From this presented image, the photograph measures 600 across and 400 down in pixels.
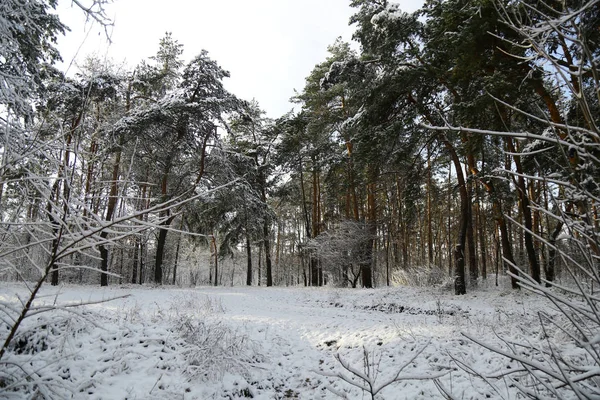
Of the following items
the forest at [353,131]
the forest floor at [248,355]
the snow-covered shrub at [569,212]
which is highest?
the forest at [353,131]

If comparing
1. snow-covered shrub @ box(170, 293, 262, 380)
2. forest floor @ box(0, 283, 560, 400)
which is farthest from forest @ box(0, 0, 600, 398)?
snow-covered shrub @ box(170, 293, 262, 380)

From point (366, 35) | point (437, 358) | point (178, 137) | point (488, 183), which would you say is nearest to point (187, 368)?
point (437, 358)


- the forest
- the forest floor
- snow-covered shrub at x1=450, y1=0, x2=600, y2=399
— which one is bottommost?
the forest floor

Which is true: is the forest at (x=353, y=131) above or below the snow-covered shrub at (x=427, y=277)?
above

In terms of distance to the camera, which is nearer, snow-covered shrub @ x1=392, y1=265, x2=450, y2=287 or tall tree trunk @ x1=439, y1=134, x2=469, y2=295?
tall tree trunk @ x1=439, y1=134, x2=469, y2=295

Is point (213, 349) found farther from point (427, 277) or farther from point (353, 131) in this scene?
point (353, 131)

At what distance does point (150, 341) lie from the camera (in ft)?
16.2

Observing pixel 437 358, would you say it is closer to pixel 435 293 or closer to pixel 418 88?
pixel 435 293

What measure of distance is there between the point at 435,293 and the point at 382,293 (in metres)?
2.01

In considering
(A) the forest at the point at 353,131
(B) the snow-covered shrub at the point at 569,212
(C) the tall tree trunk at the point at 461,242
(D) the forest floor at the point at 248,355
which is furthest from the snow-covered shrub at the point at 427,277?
(B) the snow-covered shrub at the point at 569,212

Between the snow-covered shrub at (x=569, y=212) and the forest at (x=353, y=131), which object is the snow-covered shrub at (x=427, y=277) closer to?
the forest at (x=353, y=131)

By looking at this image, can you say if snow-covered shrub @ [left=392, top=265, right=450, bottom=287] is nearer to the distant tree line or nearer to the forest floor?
the distant tree line

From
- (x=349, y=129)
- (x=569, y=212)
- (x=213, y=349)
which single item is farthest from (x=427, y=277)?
(x=569, y=212)

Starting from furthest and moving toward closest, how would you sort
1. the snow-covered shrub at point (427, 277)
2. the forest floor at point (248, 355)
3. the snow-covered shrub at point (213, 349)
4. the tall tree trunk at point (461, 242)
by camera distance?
the snow-covered shrub at point (427, 277)
the tall tree trunk at point (461, 242)
the snow-covered shrub at point (213, 349)
the forest floor at point (248, 355)
